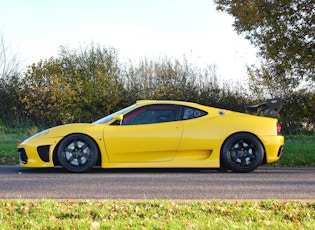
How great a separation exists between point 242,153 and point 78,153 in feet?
9.73

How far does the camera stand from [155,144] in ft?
36.0

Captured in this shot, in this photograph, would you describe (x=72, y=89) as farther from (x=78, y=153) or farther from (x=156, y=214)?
(x=156, y=214)

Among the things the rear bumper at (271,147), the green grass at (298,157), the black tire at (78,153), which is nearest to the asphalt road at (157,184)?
the black tire at (78,153)

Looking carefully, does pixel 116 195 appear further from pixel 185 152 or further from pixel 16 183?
pixel 185 152

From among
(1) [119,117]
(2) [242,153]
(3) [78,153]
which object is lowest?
(2) [242,153]

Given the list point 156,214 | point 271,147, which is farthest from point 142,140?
point 156,214

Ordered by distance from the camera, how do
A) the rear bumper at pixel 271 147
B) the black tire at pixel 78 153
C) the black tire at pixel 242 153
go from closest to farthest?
the black tire at pixel 78 153
the black tire at pixel 242 153
the rear bumper at pixel 271 147

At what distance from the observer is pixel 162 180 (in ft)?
32.0

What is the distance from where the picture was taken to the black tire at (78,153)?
35.4 feet

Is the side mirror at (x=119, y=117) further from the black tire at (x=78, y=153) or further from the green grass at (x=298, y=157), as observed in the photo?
the green grass at (x=298, y=157)

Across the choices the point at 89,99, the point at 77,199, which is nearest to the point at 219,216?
the point at 77,199

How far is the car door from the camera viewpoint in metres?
10.9

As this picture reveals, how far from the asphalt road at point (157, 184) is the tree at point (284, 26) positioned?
9.07 metres

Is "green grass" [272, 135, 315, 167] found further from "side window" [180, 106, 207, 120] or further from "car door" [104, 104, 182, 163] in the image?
"car door" [104, 104, 182, 163]
